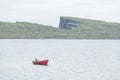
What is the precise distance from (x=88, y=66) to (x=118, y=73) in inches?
637

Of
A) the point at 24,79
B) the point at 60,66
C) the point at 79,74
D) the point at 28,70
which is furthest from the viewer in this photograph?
the point at 60,66

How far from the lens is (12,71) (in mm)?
97625

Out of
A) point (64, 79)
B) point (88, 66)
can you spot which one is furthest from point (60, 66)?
point (64, 79)

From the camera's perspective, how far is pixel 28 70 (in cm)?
10050

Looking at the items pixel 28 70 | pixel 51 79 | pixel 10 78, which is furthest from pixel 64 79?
pixel 28 70

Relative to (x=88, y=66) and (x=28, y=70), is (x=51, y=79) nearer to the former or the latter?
(x=28, y=70)

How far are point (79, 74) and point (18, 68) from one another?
15.6 metres

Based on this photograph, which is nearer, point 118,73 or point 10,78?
point 10,78

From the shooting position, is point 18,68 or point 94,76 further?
point 18,68

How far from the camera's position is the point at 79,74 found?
93.9 meters

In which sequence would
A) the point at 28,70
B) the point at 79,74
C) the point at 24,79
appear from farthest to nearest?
the point at 28,70, the point at 79,74, the point at 24,79

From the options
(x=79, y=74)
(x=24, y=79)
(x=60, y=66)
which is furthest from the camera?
(x=60, y=66)

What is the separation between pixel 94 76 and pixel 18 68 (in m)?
19.4

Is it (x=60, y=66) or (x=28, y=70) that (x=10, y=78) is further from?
(x=60, y=66)
